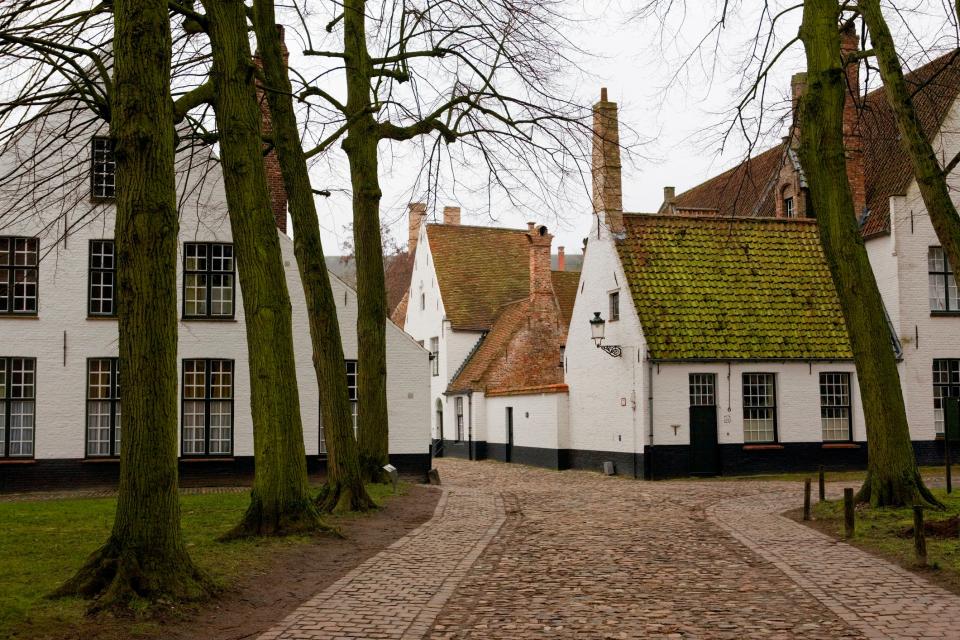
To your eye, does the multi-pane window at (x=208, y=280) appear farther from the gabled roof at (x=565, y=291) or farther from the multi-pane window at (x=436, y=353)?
the multi-pane window at (x=436, y=353)

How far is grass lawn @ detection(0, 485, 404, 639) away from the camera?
737 cm

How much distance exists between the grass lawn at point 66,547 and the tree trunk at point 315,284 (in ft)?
5.30

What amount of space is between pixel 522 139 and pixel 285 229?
36.6 feet

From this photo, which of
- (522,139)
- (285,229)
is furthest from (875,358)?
(285,229)

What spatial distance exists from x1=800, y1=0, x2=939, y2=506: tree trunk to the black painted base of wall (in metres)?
13.8

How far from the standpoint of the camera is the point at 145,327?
8141 millimetres

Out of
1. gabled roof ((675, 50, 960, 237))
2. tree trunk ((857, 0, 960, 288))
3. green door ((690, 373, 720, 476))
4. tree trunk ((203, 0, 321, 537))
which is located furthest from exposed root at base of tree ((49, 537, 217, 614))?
gabled roof ((675, 50, 960, 237))

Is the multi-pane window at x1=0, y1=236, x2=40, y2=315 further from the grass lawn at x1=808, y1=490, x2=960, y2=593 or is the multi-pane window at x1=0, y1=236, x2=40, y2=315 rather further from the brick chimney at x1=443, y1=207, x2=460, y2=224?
the brick chimney at x1=443, y1=207, x2=460, y2=224

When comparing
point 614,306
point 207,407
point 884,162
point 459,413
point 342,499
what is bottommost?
point 342,499

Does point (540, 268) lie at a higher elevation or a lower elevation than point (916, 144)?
higher

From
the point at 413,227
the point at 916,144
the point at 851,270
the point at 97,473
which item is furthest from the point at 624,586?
the point at 413,227

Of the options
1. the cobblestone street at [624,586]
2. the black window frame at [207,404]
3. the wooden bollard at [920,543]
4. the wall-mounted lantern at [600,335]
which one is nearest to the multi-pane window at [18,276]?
the black window frame at [207,404]

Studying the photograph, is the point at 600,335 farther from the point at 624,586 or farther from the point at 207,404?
the point at 624,586

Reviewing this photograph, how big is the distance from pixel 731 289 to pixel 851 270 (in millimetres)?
11588
